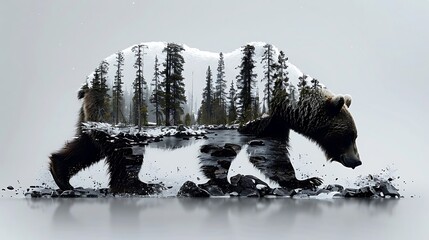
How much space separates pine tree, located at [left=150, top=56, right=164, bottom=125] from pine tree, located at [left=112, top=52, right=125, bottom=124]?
1.18 ft

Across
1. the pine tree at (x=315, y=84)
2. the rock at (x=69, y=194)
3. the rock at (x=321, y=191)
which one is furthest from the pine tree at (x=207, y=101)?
the rock at (x=69, y=194)

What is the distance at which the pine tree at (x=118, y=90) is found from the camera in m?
6.70

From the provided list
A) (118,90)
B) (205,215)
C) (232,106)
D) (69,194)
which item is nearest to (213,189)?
(232,106)

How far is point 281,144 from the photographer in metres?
6.53

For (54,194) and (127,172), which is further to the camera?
(54,194)

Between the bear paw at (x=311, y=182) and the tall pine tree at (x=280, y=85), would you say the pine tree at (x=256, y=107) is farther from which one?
the bear paw at (x=311, y=182)

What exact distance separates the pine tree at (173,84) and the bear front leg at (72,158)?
2.96ft

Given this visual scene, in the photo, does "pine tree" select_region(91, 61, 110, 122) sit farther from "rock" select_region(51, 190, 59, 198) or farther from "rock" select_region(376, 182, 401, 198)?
"rock" select_region(376, 182, 401, 198)

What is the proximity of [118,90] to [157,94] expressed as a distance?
17.5 inches

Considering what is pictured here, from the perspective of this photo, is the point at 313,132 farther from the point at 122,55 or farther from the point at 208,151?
the point at 122,55

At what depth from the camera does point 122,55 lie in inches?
272

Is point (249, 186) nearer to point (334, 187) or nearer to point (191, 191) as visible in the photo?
point (191, 191)

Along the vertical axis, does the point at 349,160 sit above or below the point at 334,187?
above

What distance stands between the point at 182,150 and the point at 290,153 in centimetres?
119
